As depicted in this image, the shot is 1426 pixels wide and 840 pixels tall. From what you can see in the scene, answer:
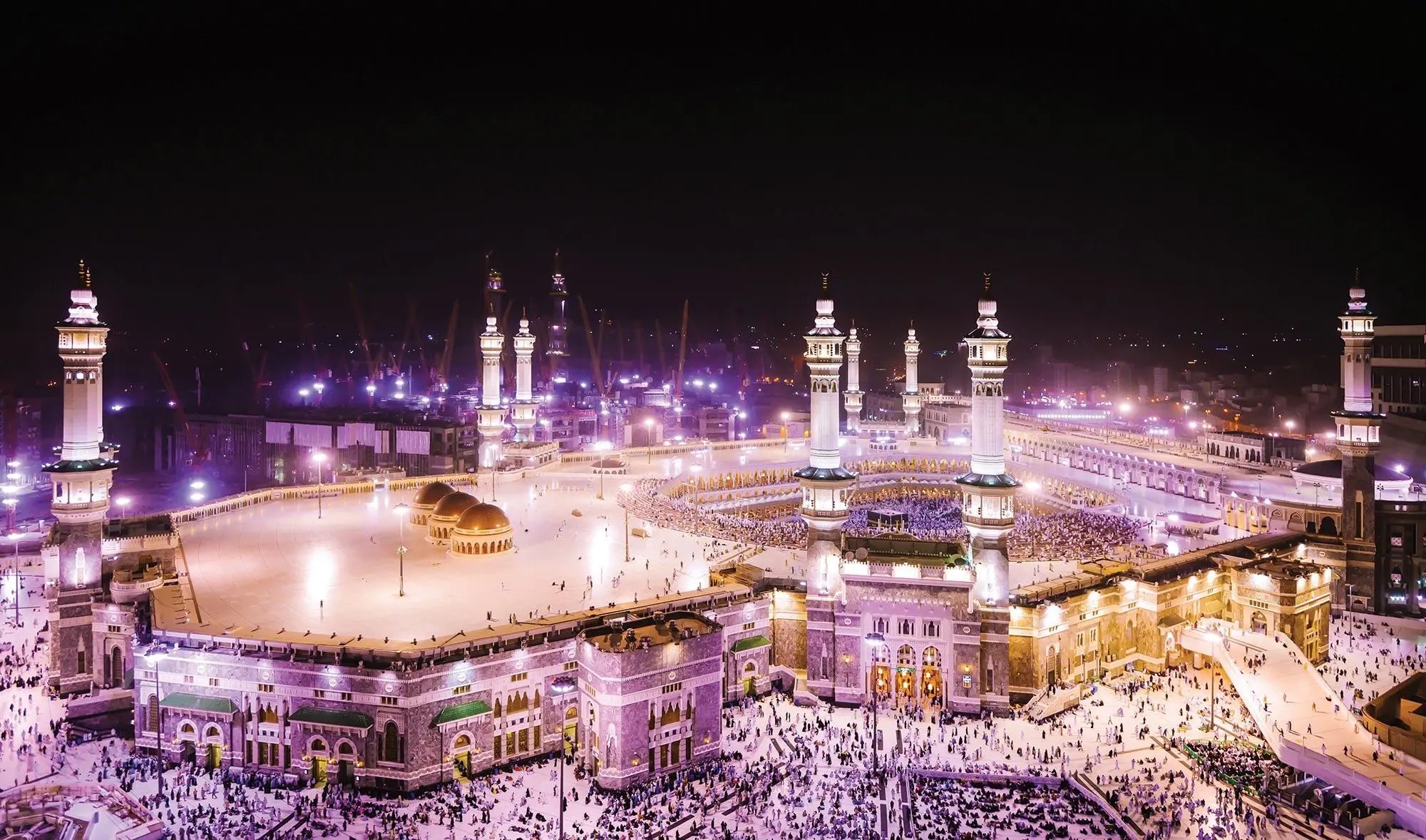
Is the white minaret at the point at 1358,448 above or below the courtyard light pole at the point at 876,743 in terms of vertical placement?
above

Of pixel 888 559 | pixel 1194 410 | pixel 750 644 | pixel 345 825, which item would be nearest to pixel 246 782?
pixel 345 825

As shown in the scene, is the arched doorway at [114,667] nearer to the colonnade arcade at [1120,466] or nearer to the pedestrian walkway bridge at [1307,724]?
the pedestrian walkway bridge at [1307,724]

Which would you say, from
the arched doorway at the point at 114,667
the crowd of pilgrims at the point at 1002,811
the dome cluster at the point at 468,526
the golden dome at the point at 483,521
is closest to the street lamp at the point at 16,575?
the arched doorway at the point at 114,667

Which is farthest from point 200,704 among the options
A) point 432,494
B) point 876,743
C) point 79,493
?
point 876,743

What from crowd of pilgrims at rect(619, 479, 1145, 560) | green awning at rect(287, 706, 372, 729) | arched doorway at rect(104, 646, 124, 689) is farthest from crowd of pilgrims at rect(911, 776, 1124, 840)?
arched doorway at rect(104, 646, 124, 689)

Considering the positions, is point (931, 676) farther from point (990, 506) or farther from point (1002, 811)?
point (1002, 811)

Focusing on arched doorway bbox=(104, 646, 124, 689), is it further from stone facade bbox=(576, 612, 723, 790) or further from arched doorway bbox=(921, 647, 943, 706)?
arched doorway bbox=(921, 647, 943, 706)
